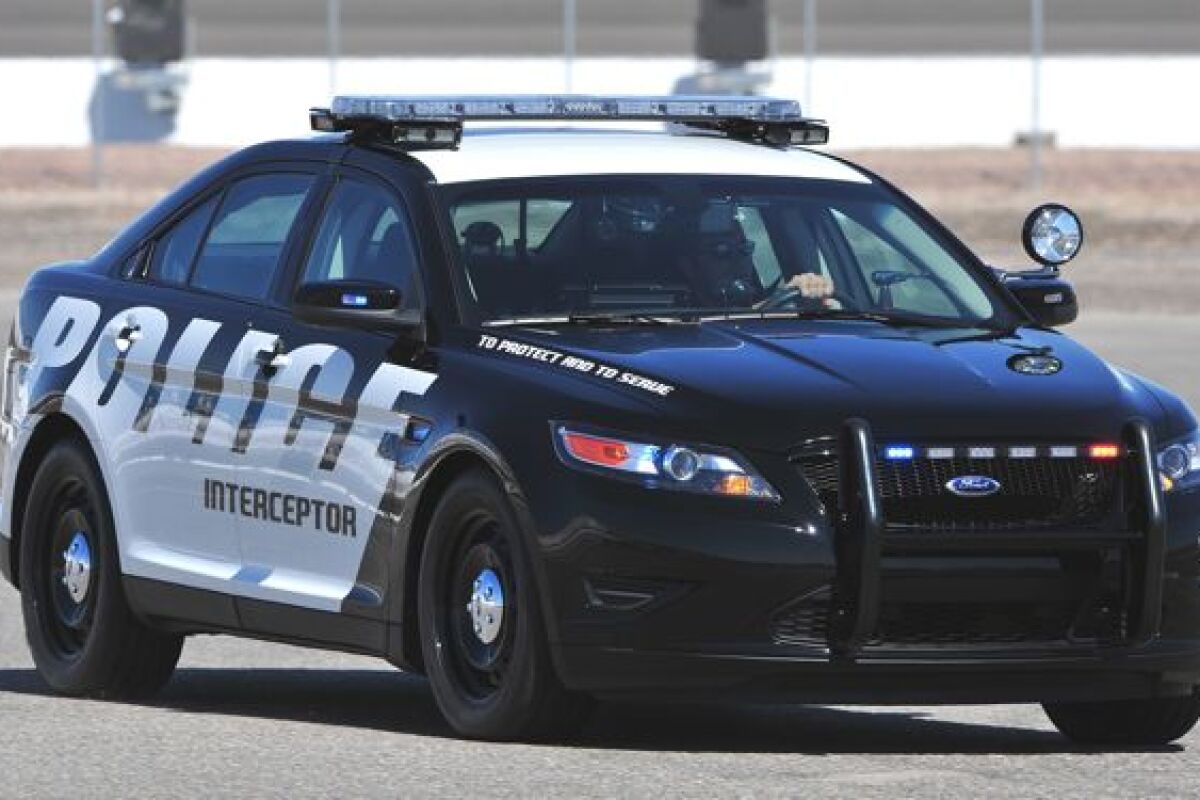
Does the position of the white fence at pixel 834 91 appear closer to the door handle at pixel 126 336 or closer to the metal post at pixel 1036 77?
the metal post at pixel 1036 77

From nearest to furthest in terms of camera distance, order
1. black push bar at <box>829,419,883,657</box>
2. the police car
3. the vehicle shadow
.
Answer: black push bar at <box>829,419,883,657</box>
the police car
the vehicle shadow

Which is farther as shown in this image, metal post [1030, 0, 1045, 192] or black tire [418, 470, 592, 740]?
metal post [1030, 0, 1045, 192]

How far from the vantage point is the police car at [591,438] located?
8383 mm

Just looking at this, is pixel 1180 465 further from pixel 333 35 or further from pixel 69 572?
pixel 333 35

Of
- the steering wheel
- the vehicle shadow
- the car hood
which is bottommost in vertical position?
the vehicle shadow

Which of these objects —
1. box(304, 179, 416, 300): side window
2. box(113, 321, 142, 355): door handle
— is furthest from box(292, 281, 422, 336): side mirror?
box(113, 321, 142, 355): door handle

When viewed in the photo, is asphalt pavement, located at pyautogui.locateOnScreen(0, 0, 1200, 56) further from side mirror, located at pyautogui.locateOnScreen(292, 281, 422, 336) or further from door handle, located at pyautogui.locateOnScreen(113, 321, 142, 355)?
side mirror, located at pyautogui.locateOnScreen(292, 281, 422, 336)

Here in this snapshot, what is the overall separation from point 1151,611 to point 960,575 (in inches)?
19.1

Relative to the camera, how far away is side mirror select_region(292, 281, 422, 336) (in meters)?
9.23

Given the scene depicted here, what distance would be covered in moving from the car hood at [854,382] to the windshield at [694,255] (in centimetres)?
24

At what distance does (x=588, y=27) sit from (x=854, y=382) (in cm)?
3736

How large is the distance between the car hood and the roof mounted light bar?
3.39 ft

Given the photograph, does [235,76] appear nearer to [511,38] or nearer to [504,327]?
[511,38]

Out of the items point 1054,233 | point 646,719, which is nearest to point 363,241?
point 646,719
